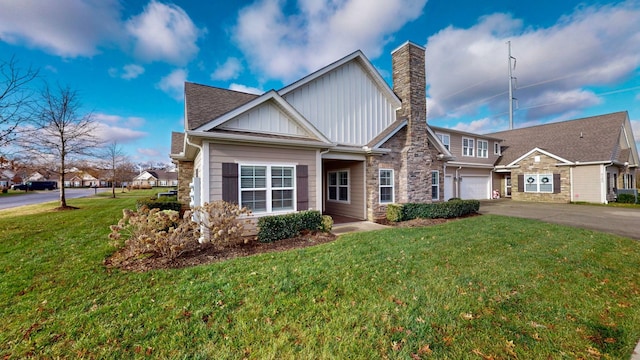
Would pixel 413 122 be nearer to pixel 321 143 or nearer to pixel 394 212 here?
pixel 394 212

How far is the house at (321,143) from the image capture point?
7086 mm


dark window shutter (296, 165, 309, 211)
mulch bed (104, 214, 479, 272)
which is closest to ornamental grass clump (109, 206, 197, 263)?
mulch bed (104, 214, 479, 272)

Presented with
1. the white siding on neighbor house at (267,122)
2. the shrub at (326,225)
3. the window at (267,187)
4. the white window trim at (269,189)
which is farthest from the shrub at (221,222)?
the shrub at (326,225)

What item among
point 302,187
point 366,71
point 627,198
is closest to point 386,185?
point 302,187

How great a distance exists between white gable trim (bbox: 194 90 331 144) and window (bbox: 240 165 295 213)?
145 cm

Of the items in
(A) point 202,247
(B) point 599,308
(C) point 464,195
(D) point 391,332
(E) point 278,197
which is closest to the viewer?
(D) point 391,332

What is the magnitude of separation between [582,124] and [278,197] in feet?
91.5

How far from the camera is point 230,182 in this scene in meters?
6.96

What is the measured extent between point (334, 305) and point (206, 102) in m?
8.54

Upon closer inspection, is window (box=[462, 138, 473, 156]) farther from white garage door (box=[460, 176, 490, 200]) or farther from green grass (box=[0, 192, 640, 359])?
green grass (box=[0, 192, 640, 359])

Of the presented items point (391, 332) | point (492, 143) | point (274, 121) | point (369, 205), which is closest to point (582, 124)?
point (492, 143)

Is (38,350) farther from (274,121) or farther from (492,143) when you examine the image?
(492,143)

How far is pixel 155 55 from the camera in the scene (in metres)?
10.7

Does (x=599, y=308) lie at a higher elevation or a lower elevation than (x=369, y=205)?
lower
